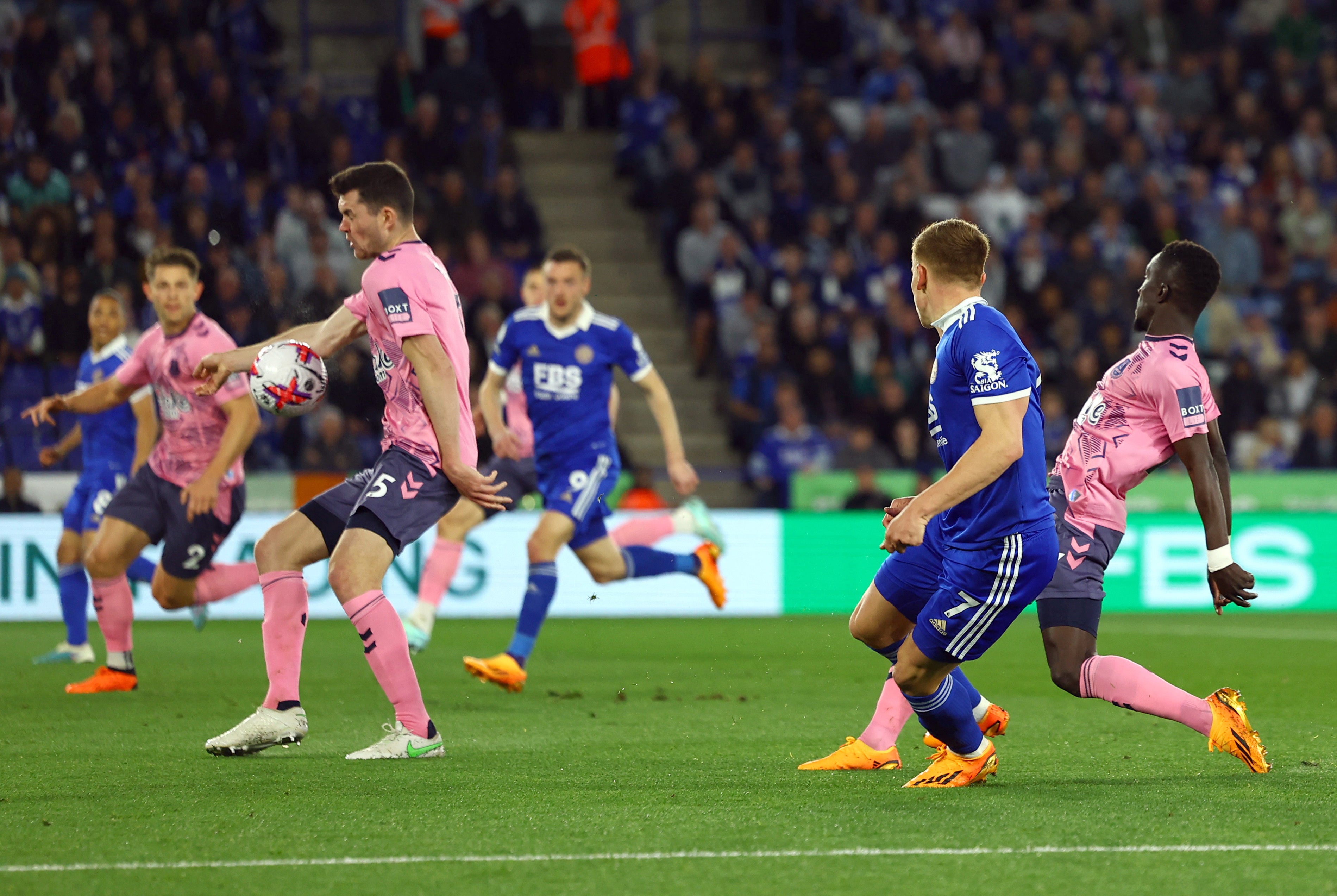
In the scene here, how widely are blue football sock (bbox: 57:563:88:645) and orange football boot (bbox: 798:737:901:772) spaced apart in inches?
224

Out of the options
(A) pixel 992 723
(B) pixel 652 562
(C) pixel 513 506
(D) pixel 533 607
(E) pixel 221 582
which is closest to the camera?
(A) pixel 992 723

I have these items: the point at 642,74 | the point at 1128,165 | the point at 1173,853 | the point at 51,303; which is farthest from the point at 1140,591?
the point at 1173,853

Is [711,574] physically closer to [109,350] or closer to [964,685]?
[109,350]

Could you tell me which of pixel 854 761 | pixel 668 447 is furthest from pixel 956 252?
pixel 668 447

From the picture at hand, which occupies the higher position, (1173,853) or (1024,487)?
(1024,487)

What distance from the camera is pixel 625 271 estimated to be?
20.0 metres

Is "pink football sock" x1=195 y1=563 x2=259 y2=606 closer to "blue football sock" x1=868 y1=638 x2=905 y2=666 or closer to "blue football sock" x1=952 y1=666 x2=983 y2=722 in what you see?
"blue football sock" x1=868 y1=638 x2=905 y2=666

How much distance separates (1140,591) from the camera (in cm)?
1501

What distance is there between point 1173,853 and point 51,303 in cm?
1297

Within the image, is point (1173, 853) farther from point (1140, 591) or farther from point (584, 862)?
point (1140, 591)

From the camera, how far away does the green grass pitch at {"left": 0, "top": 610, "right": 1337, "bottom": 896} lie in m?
4.32

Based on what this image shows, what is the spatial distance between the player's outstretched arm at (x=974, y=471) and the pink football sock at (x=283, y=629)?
93.6 inches

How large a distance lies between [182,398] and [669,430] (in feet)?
8.83

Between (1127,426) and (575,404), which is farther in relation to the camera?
(575,404)
